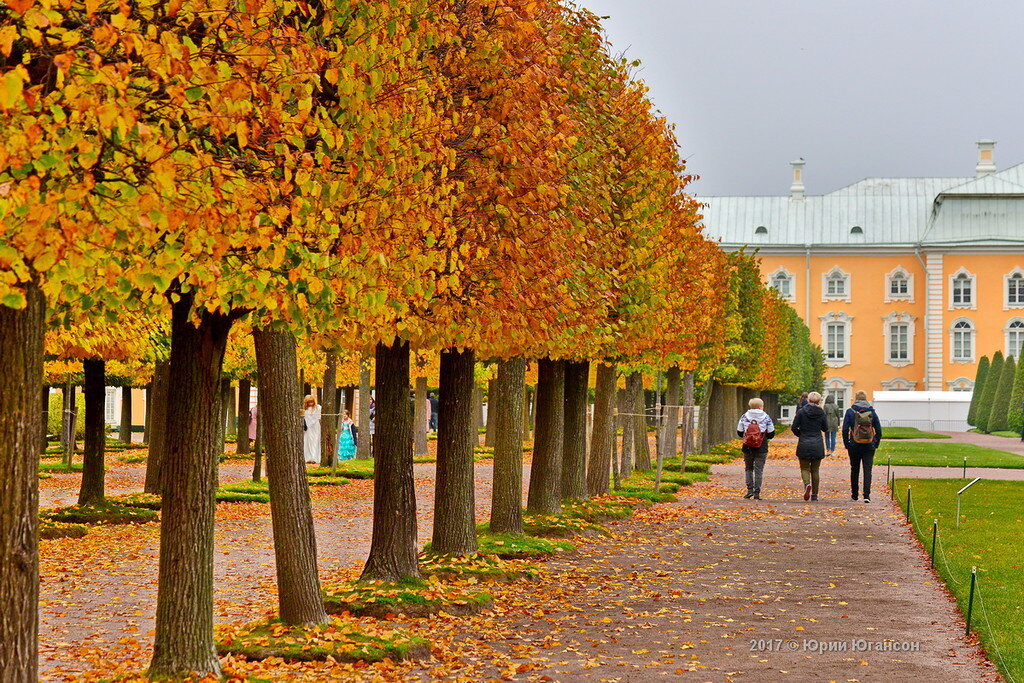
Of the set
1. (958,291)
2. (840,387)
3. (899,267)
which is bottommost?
(840,387)

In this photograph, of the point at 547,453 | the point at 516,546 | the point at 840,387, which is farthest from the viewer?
the point at 840,387

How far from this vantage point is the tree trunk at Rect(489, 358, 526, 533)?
1412 centimetres

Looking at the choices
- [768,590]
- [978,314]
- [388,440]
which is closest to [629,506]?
[768,590]

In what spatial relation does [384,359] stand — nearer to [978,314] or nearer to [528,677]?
[528,677]

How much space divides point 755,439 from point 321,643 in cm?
1348

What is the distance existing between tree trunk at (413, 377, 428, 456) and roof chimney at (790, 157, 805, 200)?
55669mm

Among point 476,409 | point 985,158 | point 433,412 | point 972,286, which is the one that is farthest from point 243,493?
point 985,158

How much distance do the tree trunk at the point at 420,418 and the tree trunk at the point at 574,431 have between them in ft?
46.0

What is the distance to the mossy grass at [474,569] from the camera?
1158 centimetres

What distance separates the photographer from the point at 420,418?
32375mm

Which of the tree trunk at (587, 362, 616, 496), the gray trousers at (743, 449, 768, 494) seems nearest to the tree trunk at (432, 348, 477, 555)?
the tree trunk at (587, 362, 616, 496)

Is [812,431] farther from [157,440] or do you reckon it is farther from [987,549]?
[157,440]

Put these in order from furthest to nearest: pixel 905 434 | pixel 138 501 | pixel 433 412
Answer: pixel 433 412 < pixel 905 434 < pixel 138 501

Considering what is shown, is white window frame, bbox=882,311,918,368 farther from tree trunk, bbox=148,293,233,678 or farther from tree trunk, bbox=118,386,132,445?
tree trunk, bbox=148,293,233,678
